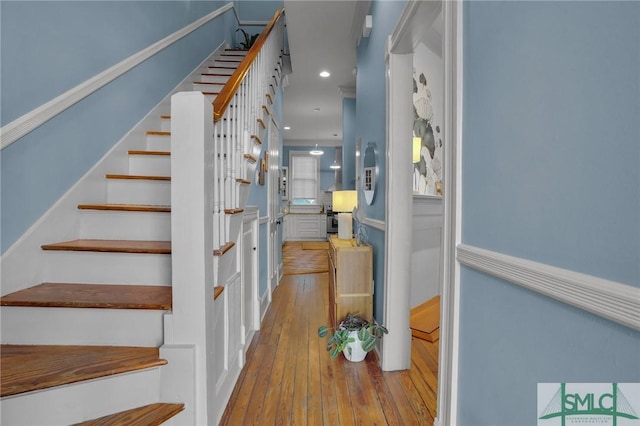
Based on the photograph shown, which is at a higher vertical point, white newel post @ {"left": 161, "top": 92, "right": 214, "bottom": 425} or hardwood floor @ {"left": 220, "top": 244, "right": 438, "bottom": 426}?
white newel post @ {"left": 161, "top": 92, "right": 214, "bottom": 425}

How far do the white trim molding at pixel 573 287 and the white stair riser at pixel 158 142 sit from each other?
2.44 m

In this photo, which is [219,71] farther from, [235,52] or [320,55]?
[320,55]

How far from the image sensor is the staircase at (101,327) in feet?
3.96

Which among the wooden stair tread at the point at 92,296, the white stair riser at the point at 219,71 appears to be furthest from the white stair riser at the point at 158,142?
the white stair riser at the point at 219,71

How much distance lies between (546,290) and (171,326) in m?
1.38

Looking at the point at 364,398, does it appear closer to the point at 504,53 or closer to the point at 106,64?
the point at 504,53

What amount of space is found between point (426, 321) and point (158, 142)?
9.28ft

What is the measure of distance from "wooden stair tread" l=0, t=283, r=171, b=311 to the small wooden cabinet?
1.38 m

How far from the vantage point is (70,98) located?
1.77 metres

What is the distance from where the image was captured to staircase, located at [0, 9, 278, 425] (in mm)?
1208

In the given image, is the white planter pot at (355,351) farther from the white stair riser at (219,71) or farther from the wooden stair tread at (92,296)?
the white stair riser at (219,71)

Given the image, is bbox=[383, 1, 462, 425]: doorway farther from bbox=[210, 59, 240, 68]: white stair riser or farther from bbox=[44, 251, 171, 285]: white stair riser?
bbox=[210, 59, 240, 68]: white stair riser

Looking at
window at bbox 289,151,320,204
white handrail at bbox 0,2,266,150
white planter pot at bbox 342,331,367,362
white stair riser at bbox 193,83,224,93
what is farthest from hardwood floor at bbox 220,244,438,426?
window at bbox 289,151,320,204

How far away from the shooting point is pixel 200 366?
143 cm
